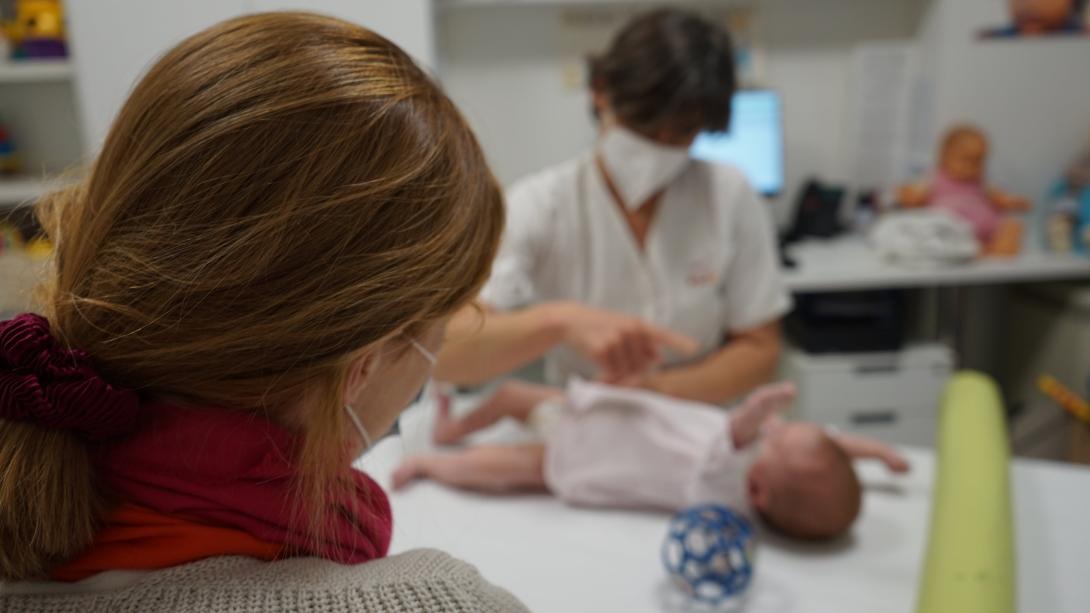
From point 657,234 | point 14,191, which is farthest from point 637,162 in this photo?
point 14,191

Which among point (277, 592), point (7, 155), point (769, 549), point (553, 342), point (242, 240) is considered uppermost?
point (242, 240)

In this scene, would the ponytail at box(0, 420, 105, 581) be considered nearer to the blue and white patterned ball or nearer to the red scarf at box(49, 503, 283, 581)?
the red scarf at box(49, 503, 283, 581)

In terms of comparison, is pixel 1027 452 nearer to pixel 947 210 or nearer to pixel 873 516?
pixel 947 210

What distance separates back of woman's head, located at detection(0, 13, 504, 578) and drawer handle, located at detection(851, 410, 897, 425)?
211 centimetres

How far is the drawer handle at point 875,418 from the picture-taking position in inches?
92.2

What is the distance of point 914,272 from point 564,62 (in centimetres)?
132

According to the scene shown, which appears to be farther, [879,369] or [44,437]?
[879,369]

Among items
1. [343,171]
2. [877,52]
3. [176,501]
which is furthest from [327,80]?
[877,52]

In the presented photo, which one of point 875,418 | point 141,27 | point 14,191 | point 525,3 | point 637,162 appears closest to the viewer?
point 141,27

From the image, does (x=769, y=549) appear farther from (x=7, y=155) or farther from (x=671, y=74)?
(x=7, y=155)

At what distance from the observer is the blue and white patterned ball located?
3.14 feet

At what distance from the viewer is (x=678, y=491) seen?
1190 mm

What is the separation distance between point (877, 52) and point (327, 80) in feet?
8.74

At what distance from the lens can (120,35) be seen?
1.00 metres
